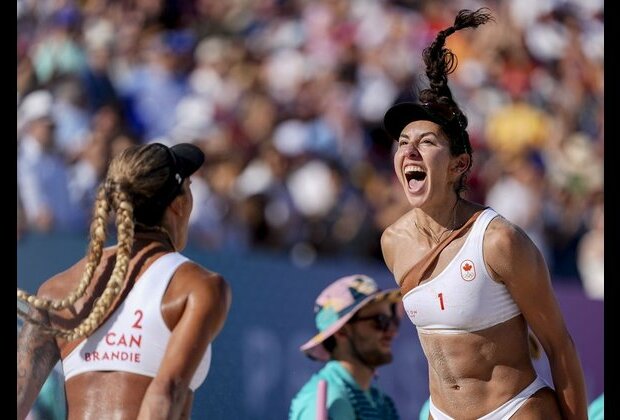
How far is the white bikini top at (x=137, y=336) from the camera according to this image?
3.77 metres

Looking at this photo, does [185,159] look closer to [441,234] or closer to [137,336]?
[137,336]

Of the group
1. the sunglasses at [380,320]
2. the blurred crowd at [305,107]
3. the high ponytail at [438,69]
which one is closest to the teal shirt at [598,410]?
the blurred crowd at [305,107]

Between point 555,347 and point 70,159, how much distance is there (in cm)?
340

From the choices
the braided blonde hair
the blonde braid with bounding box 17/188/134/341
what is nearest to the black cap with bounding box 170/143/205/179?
the braided blonde hair

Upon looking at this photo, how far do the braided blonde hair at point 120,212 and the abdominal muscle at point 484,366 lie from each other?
107 cm

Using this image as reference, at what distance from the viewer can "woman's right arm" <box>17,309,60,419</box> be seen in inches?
160

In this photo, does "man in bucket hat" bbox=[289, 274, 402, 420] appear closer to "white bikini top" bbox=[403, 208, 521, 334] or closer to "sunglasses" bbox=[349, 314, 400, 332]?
"sunglasses" bbox=[349, 314, 400, 332]

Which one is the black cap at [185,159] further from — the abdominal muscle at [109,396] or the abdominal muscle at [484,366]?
the abdominal muscle at [484,366]

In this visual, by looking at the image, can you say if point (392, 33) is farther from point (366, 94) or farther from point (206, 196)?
point (206, 196)

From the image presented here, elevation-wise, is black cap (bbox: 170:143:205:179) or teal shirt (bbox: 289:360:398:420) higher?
black cap (bbox: 170:143:205:179)

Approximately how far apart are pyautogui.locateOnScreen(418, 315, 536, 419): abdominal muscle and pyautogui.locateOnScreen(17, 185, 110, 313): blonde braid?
1197mm

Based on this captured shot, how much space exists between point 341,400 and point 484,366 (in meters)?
1.03

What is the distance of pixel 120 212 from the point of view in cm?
389

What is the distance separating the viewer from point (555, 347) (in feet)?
11.5
